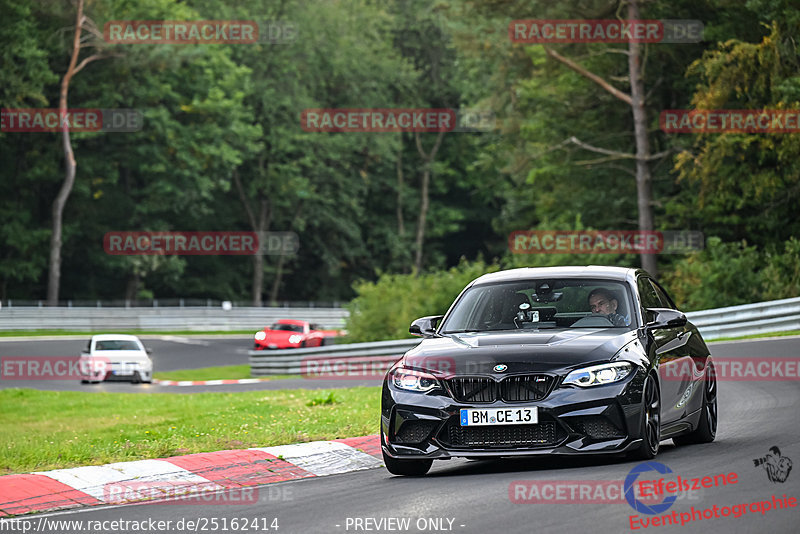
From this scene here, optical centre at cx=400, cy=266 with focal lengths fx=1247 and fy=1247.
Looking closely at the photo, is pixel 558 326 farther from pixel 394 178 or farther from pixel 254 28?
pixel 394 178

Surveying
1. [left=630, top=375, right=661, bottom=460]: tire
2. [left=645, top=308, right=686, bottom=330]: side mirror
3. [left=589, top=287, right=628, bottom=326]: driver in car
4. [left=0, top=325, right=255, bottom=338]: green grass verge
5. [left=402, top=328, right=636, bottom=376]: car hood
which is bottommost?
[left=0, top=325, right=255, bottom=338]: green grass verge

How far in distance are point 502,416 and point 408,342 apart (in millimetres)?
19683

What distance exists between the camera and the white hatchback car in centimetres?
3228

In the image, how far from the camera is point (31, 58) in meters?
59.0

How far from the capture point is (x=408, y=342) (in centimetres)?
2841

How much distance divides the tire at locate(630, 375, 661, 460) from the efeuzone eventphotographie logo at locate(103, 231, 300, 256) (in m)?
59.1

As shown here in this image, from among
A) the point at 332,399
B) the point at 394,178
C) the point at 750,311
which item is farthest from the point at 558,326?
the point at 394,178

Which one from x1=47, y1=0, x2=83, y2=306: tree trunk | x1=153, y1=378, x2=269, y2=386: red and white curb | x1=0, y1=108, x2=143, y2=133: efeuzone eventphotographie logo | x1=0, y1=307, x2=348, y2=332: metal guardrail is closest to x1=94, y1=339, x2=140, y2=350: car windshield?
x1=153, y1=378, x2=269, y2=386: red and white curb

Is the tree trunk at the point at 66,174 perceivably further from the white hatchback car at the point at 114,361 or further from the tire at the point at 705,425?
the tire at the point at 705,425

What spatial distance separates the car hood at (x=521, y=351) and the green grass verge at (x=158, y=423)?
2766 mm

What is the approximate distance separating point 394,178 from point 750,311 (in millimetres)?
60932
